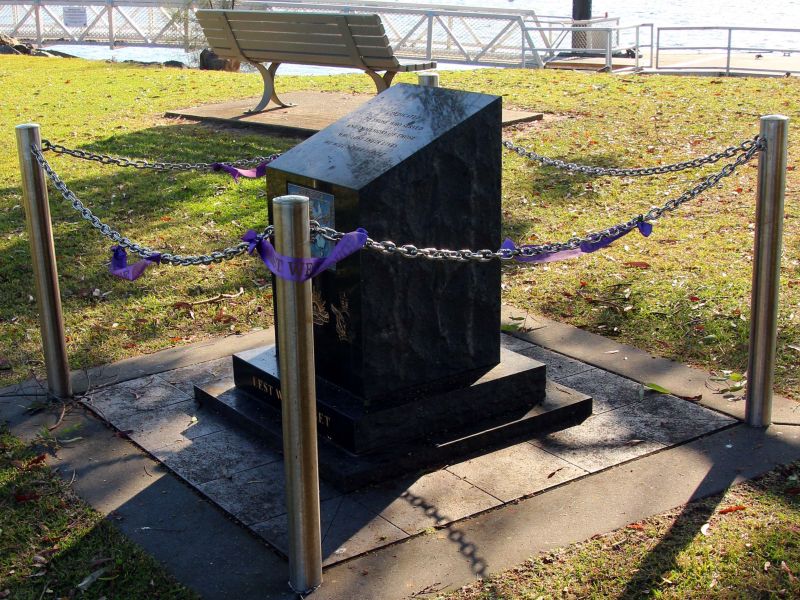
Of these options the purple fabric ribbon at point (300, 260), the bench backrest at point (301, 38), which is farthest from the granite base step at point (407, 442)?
the bench backrest at point (301, 38)

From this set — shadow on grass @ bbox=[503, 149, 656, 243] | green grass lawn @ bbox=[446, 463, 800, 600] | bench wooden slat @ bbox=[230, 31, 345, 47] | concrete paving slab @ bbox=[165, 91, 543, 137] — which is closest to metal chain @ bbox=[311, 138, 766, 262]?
green grass lawn @ bbox=[446, 463, 800, 600]

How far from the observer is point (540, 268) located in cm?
749

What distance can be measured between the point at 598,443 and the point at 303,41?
7.73 m

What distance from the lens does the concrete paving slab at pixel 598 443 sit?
4688mm

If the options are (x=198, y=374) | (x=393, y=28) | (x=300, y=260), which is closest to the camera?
(x=300, y=260)

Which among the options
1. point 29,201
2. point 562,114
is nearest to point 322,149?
point 29,201

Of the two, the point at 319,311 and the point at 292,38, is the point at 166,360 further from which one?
the point at 292,38

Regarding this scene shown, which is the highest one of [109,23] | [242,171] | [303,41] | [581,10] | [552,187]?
[303,41]

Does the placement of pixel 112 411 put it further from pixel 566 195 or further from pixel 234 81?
pixel 234 81

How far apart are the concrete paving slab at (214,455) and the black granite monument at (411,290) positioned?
131 millimetres

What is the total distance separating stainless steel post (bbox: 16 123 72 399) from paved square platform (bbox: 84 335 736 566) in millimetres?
254

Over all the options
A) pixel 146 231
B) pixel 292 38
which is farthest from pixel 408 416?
pixel 292 38

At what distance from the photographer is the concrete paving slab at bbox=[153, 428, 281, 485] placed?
15.3 feet

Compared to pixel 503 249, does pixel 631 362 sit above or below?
below
